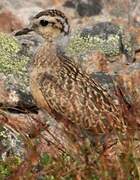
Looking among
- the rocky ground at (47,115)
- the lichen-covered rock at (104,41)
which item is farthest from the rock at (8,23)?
the lichen-covered rock at (104,41)

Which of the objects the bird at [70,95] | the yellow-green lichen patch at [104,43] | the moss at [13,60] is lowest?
the bird at [70,95]

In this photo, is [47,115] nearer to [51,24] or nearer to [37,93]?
[37,93]

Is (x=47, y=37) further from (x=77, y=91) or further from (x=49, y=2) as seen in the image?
(x=49, y=2)

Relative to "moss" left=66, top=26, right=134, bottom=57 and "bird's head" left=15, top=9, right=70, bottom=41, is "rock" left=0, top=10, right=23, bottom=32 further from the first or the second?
"bird's head" left=15, top=9, right=70, bottom=41

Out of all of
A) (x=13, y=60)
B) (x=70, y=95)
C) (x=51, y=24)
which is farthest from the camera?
(x=13, y=60)

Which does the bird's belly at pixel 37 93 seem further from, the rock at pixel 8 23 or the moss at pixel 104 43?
the rock at pixel 8 23

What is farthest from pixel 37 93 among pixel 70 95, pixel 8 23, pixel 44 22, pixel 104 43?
pixel 8 23
